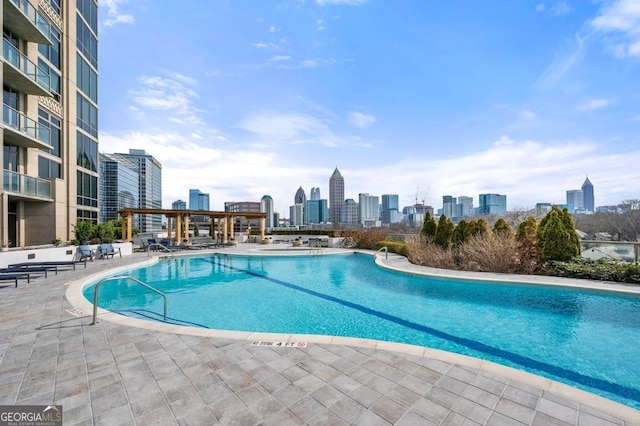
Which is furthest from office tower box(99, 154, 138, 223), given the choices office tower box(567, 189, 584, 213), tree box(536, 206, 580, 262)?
office tower box(567, 189, 584, 213)

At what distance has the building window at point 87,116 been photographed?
709 inches

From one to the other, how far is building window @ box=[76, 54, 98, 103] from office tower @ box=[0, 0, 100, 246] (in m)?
0.07

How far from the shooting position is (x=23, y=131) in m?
12.6

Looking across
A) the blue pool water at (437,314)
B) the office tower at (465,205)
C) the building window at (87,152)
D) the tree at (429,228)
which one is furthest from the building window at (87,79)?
the office tower at (465,205)

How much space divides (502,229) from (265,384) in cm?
1309

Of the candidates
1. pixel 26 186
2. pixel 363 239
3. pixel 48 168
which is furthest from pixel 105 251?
pixel 363 239

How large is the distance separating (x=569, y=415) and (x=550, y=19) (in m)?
12.1

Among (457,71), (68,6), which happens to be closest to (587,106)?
(457,71)

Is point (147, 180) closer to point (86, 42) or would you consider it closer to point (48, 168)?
point (86, 42)

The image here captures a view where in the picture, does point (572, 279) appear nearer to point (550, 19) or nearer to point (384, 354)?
point (550, 19)

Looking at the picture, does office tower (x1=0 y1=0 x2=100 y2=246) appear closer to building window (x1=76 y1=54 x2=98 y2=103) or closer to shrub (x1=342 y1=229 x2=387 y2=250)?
building window (x1=76 y1=54 x2=98 y2=103)

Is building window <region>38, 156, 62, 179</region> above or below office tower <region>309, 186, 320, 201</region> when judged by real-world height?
below

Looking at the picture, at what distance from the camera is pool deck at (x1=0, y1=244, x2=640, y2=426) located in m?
2.56

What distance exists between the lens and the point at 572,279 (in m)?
9.46
